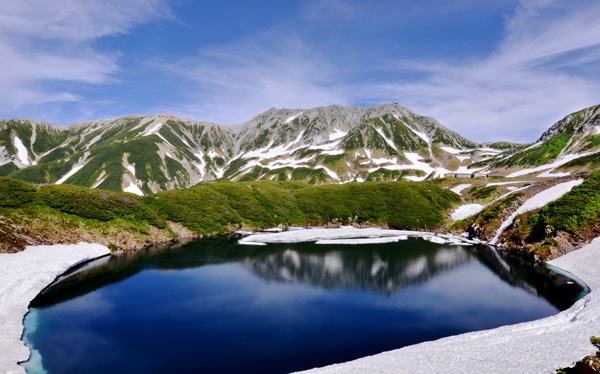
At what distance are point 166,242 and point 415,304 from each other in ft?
229

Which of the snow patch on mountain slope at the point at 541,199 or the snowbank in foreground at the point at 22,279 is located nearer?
the snowbank in foreground at the point at 22,279

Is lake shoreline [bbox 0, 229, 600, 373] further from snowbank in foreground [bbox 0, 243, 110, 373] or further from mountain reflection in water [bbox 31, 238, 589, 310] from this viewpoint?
mountain reflection in water [bbox 31, 238, 589, 310]

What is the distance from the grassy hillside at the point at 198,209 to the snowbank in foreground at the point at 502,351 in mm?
63791

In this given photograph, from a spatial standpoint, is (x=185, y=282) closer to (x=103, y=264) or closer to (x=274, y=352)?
(x=103, y=264)

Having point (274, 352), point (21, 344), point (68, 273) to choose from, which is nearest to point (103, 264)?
point (68, 273)

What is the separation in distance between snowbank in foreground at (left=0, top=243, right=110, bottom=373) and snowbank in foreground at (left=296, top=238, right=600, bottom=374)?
25992 millimetres

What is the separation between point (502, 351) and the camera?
26.6 meters

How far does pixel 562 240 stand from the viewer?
66.3m

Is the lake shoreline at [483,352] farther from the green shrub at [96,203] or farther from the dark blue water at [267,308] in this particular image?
the green shrub at [96,203]

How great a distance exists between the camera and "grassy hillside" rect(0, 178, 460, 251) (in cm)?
7156

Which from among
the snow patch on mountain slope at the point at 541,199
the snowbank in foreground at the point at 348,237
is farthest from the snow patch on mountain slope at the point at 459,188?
the snow patch on mountain slope at the point at 541,199

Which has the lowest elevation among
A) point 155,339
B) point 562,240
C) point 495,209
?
point 155,339

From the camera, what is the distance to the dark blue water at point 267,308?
3011 centimetres

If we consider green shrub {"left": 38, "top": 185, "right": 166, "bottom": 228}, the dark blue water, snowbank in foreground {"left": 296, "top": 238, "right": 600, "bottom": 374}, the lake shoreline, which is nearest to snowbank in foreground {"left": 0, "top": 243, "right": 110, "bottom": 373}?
the lake shoreline
